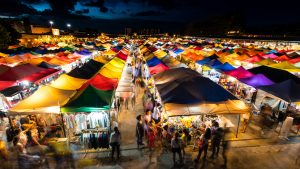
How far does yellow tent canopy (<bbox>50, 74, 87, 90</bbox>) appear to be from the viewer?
34.0 feet

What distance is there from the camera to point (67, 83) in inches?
428

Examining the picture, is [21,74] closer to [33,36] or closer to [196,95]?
[196,95]

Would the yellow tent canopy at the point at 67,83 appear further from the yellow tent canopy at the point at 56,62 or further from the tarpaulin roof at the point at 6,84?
the yellow tent canopy at the point at 56,62

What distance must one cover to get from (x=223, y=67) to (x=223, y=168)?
1076 cm

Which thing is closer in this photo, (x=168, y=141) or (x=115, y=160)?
(x=115, y=160)

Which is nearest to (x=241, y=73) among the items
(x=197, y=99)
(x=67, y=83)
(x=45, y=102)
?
(x=197, y=99)

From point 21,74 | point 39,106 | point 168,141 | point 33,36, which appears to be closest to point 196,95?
point 168,141

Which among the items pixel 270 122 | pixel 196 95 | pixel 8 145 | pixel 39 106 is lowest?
pixel 8 145

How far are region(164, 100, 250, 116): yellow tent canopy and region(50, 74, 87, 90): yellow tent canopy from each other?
5708 millimetres

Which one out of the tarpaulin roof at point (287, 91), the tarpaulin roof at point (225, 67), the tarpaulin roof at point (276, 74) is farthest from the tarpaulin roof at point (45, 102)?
the tarpaulin roof at point (276, 74)

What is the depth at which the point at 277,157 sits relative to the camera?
299 inches

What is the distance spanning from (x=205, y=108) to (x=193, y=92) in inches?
39.4

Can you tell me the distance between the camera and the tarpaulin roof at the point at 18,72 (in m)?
12.5

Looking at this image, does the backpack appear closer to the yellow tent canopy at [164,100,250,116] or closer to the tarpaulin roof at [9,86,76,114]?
the tarpaulin roof at [9,86,76,114]
